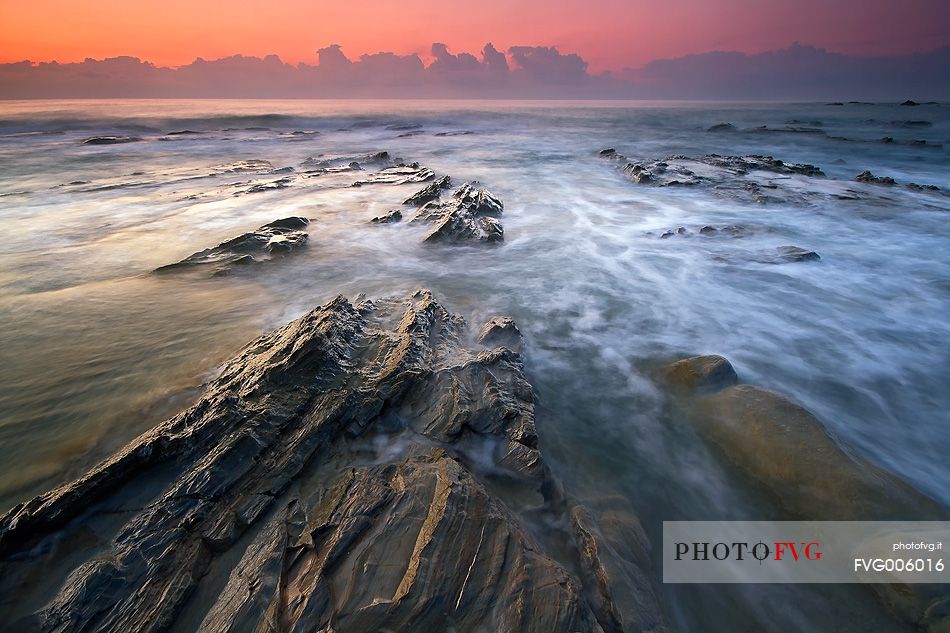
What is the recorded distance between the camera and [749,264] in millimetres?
9430

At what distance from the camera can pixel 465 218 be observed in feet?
37.8

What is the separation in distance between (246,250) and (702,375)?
898 centimetres

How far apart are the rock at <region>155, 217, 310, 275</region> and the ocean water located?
374mm

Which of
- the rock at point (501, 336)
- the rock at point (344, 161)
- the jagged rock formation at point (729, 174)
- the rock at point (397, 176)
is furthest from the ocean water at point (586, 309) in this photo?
the rock at point (344, 161)

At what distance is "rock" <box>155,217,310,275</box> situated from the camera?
859cm

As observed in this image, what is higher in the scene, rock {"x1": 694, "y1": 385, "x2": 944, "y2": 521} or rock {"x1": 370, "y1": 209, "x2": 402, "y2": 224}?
rock {"x1": 370, "y1": 209, "x2": 402, "y2": 224}

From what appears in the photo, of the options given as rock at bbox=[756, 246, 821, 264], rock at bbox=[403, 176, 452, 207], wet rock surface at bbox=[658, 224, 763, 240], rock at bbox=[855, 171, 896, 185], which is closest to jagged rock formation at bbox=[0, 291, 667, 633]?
rock at bbox=[756, 246, 821, 264]

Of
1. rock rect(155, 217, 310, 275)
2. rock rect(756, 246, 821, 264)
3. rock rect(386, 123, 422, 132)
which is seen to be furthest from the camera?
rock rect(386, 123, 422, 132)

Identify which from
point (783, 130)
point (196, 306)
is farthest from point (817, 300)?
point (783, 130)

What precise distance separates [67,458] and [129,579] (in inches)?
73.9

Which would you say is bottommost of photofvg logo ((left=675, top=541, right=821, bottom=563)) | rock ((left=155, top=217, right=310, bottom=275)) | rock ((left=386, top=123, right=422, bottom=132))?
photofvg logo ((left=675, top=541, right=821, bottom=563))

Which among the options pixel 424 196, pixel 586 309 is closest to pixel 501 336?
pixel 586 309

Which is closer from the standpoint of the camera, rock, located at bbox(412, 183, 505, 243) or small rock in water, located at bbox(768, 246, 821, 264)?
small rock in water, located at bbox(768, 246, 821, 264)

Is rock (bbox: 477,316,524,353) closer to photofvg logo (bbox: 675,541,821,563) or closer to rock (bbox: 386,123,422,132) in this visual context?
photofvg logo (bbox: 675,541,821,563)
